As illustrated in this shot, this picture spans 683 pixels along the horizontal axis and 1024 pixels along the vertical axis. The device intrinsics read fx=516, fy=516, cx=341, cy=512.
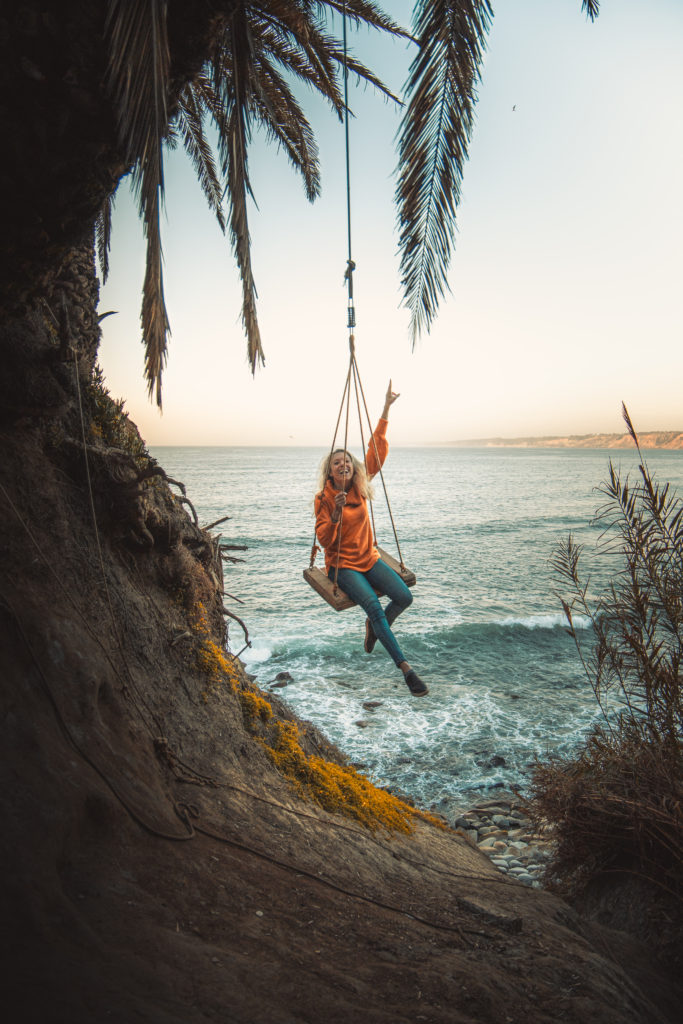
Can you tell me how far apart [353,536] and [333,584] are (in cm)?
60

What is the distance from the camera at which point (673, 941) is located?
12.7 feet

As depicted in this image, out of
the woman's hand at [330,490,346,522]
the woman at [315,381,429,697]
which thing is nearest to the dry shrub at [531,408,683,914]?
the woman at [315,381,429,697]

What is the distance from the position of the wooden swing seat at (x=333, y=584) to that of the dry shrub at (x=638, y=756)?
2033 millimetres

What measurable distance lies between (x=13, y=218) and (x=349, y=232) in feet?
9.60

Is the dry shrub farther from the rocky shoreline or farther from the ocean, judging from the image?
the ocean

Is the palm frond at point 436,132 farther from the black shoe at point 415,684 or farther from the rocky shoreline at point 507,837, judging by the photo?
the rocky shoreline at point 507,837

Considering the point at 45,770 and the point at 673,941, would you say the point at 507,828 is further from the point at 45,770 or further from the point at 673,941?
the point at 45,770

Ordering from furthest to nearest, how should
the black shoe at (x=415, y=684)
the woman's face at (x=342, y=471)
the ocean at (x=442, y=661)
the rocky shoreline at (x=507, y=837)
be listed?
the ocean at (x=442, y=661) < the rocky shoreline at (x=507, y=837) < the woman's face at (x=342, y=471) < the black shoe at (x=415, y=684)

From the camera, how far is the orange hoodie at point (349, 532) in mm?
5945

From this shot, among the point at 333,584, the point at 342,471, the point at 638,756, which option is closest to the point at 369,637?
the point at 333,584

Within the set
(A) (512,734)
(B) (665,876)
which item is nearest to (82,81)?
(B) (665,876)

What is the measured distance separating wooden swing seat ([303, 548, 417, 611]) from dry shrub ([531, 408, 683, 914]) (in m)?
2.03

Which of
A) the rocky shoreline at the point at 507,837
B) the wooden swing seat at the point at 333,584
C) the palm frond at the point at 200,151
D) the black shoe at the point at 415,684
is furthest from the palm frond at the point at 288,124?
the rocky shoreline at the point at 507,837

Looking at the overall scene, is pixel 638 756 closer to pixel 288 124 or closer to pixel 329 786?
pixel 329 786
